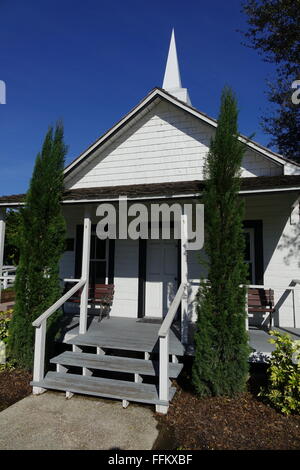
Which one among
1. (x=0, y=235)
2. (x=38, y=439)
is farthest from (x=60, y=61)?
(x=38, y=439)

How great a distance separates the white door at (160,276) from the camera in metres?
7.97

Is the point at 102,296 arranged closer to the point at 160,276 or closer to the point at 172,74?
the point at 160,276

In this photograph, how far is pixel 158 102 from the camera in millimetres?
8359

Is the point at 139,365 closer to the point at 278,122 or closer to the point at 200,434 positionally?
the point at 200,434

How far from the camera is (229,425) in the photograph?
12.2 ft

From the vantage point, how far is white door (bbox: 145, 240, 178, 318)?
314 inches

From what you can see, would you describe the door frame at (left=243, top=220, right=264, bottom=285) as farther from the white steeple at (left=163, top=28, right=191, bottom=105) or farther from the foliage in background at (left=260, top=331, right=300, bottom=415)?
the white steeple at (left=163, top=28, right=191, bottom=105)

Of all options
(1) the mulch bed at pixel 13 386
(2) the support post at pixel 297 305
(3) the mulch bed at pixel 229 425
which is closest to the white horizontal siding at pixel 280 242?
(2) the support post at pixel 297 305

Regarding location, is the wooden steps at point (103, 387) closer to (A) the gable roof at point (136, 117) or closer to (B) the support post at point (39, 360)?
(B) the support post at point (39, 360)

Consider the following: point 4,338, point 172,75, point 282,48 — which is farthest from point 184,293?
point 172,75

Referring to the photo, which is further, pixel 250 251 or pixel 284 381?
pixel 250 251

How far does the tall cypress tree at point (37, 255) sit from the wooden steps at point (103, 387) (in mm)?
994

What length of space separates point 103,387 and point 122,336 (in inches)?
55.6

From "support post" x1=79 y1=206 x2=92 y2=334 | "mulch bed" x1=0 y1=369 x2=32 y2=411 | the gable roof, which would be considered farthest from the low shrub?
the gable roof
